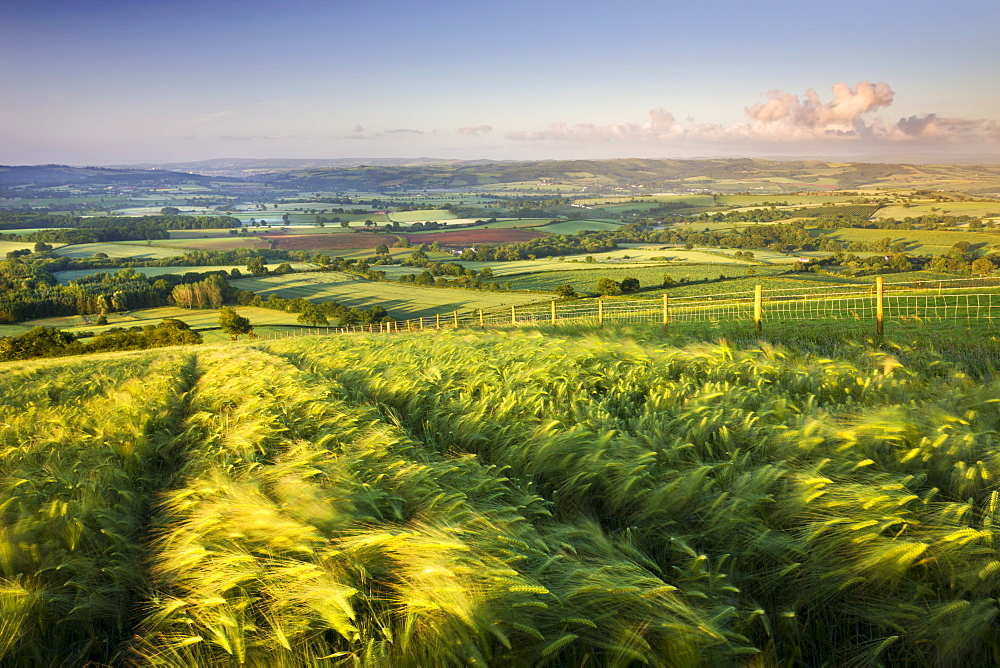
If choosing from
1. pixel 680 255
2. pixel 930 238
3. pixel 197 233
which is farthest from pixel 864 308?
pixel 197 233

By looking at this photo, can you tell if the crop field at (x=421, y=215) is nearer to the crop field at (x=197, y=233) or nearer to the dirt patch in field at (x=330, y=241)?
the dirt patch in field at (x=330, y=241)

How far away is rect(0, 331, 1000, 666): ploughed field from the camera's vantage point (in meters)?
1.68

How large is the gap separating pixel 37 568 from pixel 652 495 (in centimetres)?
255

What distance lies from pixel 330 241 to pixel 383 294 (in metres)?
52.0

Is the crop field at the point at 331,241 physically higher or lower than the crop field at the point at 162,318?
higher

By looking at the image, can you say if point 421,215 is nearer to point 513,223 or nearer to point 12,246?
point 513,223

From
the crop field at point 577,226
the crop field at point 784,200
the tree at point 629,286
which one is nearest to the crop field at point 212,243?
the crop field at point 577,226

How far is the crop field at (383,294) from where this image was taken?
56.6 meters

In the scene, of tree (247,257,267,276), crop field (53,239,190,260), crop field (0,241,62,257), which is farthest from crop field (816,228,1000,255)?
crop field (0,241,62,257)

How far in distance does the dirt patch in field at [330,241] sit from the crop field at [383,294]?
26955mm

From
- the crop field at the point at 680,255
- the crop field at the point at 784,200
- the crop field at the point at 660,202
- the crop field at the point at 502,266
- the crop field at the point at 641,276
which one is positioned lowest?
the crop field at the point at 641,276

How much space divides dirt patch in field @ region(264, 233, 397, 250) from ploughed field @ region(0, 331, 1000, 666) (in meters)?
106

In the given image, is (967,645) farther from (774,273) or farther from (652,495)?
(774,273)

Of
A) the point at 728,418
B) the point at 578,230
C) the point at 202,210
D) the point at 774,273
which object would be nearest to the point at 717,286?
the point at 774,273
